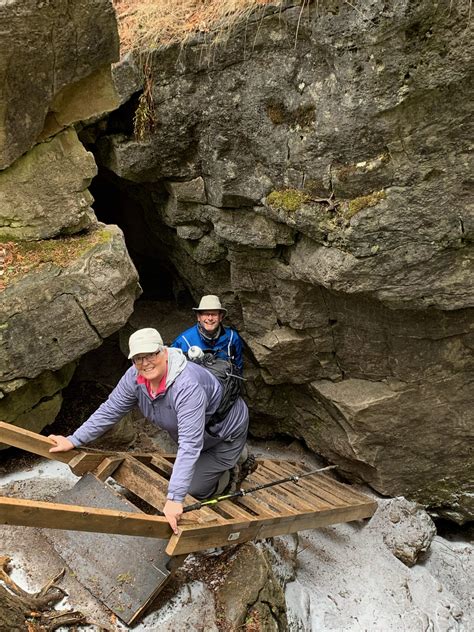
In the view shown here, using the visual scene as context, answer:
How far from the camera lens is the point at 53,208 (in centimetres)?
661

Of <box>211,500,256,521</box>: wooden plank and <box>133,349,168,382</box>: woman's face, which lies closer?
<box>133,349,168,382</box>: woman's face

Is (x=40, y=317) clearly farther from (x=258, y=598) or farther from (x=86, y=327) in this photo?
(x=258, y=598)

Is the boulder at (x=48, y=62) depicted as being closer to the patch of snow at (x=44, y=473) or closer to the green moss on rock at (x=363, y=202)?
the green moss on rock at (x=363, y=202)

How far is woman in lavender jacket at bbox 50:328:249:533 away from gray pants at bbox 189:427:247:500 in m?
0.21

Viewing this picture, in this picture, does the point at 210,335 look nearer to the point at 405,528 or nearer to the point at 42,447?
the point at 42,447

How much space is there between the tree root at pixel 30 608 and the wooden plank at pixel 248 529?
52.4 inches

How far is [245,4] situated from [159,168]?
9.03 feet

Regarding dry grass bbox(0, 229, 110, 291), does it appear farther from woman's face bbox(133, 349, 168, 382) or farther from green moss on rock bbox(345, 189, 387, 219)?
green moss on rock bbox(345, 189, 387, 219)

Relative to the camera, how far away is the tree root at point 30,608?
4648mm

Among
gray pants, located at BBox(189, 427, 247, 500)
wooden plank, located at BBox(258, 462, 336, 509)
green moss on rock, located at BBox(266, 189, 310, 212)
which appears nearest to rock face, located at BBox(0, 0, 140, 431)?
gray pants, located at BBox(189, 427, 247, 500)

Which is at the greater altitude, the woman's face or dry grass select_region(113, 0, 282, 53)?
dry grass select_region(113, 0, 282, 53)

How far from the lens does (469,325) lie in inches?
294

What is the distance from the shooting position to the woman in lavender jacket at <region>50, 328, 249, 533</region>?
483cm

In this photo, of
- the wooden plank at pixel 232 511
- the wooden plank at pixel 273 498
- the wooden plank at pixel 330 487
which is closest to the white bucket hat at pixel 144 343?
the wooden plank at pixel 232 511
